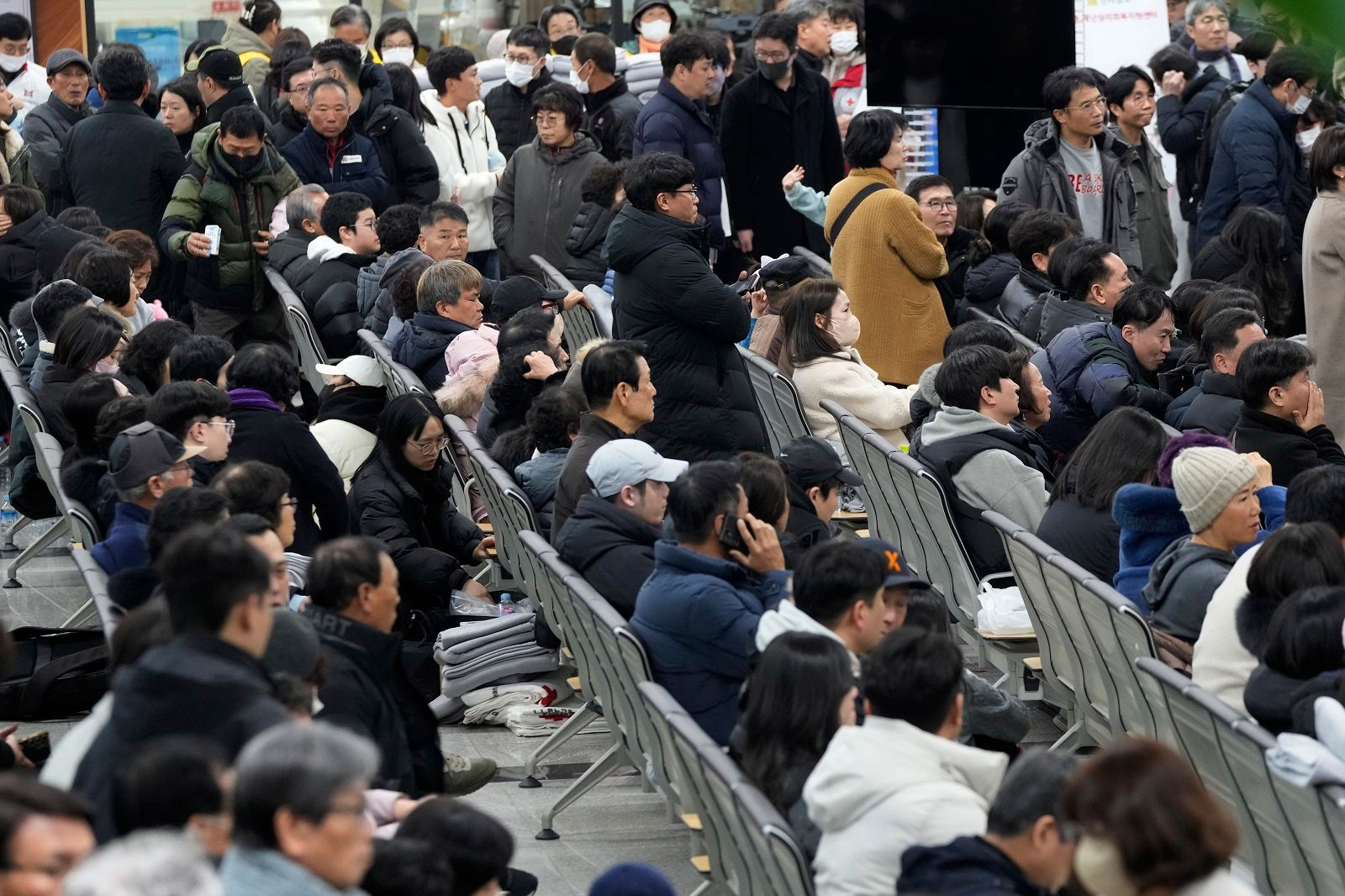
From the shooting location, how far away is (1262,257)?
8.49 m

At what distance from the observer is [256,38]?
12.7 m

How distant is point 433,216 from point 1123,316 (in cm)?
351

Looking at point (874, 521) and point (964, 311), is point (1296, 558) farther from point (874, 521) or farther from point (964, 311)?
point (964, 311)

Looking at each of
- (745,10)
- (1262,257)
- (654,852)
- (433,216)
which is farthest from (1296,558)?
(745,10)

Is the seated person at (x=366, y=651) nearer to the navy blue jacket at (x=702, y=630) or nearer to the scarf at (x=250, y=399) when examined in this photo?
the navy blue jacket at (x=702, y=630)

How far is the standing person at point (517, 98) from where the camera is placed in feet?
38.6

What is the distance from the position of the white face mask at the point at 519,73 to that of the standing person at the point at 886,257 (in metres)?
4.00

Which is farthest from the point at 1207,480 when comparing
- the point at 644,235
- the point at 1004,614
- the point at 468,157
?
the point at 468,157

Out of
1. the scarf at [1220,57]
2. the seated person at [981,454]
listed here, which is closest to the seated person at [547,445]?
the seated person at [981,454]

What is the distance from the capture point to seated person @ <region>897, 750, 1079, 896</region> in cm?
289

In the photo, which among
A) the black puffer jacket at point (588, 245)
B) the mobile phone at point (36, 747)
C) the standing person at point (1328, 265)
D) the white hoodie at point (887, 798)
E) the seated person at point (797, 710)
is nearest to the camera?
the white hoodie at point (887, 798)

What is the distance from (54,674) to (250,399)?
3.67 feet

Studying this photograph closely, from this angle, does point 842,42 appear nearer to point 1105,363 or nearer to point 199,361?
point 1105,363

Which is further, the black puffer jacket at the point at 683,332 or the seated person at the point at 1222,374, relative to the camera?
the black puffer jacket at the point at 683,332
